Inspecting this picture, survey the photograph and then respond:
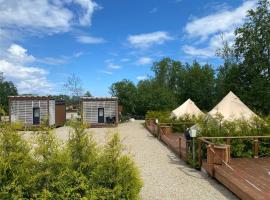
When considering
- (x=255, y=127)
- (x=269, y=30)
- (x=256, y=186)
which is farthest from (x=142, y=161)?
(x=269, y=30)

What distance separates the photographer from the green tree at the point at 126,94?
4731cm

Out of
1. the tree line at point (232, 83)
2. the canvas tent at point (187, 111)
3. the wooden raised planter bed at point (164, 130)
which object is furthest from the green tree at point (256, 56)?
the wooden raised planter bed at point (164, 130)

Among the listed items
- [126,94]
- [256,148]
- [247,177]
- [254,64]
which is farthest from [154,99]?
[247,177]

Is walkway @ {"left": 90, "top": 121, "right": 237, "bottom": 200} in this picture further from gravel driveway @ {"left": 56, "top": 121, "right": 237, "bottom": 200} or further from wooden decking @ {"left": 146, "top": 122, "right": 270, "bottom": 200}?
wooden decking @ {"left": 146, "top": 122, "right": 270, "bottom": 200}

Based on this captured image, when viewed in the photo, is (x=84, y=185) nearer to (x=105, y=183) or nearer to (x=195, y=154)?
(x=105, y=183)

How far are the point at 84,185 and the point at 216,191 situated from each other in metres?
4.18

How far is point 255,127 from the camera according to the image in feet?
45.5

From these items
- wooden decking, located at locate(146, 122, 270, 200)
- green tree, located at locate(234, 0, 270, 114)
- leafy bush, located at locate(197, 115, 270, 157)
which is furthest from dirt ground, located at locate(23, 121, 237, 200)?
green tree, located at locate(234, 0, 270, 114)

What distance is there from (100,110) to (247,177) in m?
28.3

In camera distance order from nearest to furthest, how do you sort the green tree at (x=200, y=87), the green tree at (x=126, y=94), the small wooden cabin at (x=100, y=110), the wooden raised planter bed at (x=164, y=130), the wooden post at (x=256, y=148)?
the wooden post at (x=256, y=148)
the wooden raised planter bed at (x=164, y=130)
the small wooden cabin at (x=100, y=110)
the green tree at (x=126, y=94)
the green tree at (x=200, y=87)

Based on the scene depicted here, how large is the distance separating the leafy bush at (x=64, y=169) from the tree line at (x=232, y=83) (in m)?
14.5

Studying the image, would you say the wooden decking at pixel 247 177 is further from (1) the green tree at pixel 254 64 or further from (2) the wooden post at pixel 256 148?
(1) the green tree at pixel 254 64

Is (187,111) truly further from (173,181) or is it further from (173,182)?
(173,182)

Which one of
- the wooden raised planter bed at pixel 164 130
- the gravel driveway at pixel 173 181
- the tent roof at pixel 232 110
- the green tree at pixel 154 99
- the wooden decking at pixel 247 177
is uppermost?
the green tree at pixel 154 99
